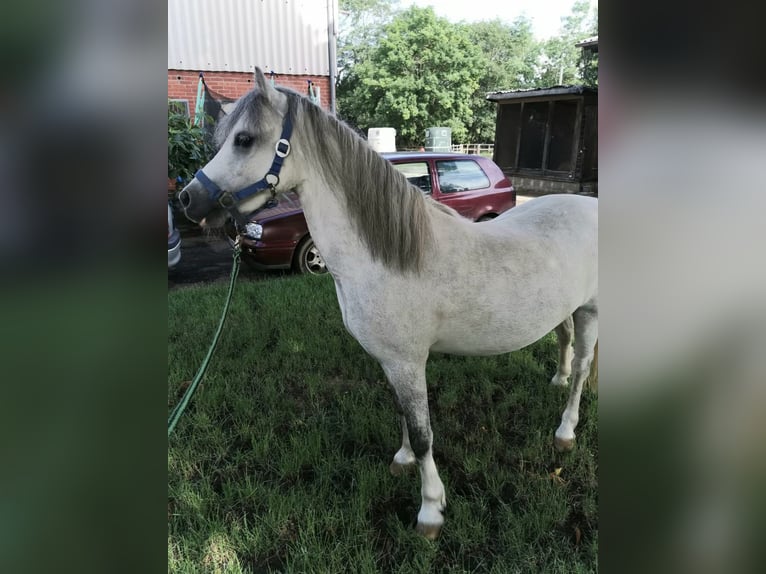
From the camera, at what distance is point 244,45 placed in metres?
9.09

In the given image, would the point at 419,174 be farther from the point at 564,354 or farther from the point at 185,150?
the point at 564,354

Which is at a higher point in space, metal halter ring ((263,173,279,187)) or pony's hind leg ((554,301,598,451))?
metal halter ring ((263,173,279,187))

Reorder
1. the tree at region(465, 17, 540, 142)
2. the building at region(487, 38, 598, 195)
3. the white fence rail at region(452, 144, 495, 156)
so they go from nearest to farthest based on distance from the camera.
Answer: the building at region(487, 38, 598, 195) → the white fence rail at region(452, 144, 495, 156) → the tree at region(465, 17, 540, 142)

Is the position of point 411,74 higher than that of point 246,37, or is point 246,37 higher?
point 411,74

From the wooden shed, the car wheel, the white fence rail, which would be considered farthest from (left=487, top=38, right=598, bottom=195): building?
the white fence rail

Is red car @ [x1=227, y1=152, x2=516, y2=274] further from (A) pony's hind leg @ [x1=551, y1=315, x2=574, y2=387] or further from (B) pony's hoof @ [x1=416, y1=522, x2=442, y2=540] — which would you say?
(B) pony's hoof @ [x1=416, y1=522, x2=442, y2=540]

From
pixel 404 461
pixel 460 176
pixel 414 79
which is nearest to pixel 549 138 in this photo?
pixel 460 176

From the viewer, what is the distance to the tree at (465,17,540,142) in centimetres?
3073

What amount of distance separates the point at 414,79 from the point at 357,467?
86.3 feet

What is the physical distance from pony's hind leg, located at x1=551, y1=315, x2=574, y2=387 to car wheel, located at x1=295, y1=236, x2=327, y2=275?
3.38 meters

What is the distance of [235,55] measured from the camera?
356 inches
